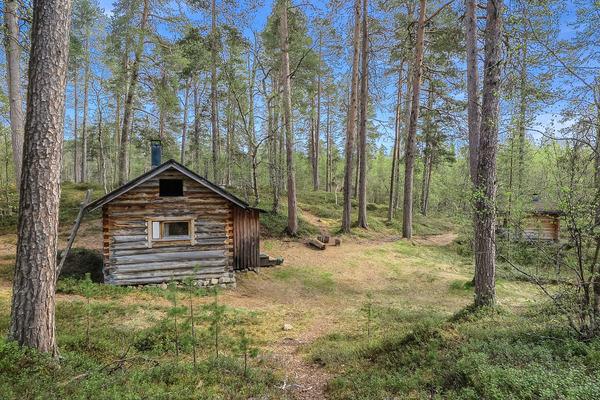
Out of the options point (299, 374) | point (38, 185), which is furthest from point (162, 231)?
point (299, 374)

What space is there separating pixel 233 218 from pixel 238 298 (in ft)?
11.0

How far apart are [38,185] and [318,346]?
587 cm

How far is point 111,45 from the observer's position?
17297 millimetres

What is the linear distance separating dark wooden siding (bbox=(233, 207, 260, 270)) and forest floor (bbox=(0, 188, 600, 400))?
1.02m

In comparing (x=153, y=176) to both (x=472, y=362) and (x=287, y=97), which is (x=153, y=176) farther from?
(x=472, y=362)

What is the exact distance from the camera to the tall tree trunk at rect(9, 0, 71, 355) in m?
4.29

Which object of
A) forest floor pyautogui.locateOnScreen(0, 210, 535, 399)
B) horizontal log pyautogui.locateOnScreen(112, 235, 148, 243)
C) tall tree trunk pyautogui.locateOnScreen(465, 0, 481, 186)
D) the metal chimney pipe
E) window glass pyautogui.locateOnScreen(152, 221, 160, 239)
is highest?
tall tree trunk pyautogui.locateOnScreen(465, 0, 481, 186)

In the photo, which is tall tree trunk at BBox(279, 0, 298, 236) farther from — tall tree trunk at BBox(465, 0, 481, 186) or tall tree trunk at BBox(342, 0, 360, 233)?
tall tree trunk at BBox(465, 0, 481, 186)

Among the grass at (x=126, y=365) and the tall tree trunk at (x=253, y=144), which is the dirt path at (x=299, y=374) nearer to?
the grass at (x=126, y=365)

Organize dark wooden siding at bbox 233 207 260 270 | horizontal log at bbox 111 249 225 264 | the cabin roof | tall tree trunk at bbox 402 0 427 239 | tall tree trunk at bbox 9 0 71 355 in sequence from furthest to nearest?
tall tree trunk at bbox 402 0 427 239, dark wooden siding at bbox 233 207 260 270, horizontal log at bbox 111 249 225 264, the cabin roof, tall tree trunk at bbox 9 0 71 355

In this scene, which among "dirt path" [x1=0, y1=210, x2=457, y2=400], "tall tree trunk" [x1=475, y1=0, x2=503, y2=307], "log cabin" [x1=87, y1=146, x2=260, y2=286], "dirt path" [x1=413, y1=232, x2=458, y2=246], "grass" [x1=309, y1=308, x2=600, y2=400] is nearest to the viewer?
"grass" [x1=309, y1=308, x2=600, y2=400]

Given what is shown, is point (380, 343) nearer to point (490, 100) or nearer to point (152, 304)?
point (490, 100)

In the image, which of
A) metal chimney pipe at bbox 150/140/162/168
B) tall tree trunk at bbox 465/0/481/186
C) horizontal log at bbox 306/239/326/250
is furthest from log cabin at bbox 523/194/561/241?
metal chimney pipe at bbox 150/140/162/168

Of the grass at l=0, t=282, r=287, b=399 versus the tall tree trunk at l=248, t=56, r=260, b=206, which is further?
the tall tree trunk at l=248, t=56, r=260, b=206
